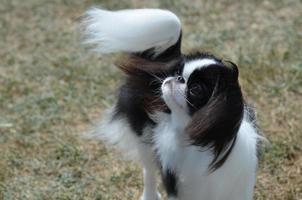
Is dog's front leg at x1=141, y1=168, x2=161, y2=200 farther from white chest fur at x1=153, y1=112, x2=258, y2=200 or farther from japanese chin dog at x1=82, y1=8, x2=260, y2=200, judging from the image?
white chest fur at x1=153, y1=112, x2=258, y2=200

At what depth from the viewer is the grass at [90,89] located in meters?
2.98

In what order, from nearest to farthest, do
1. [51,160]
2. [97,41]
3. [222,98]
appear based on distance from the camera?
1. [222,98]
2. [97,41]
3. [51,160]

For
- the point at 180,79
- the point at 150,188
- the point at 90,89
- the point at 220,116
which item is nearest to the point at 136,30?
the point at 180,79

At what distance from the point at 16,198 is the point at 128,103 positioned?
2.94ft

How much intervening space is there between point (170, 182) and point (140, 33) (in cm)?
59

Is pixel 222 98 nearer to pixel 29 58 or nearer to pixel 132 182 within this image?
pixel 132 182

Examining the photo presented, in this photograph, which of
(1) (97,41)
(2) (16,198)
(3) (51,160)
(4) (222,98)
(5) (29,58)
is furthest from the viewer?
(5) (29,58)

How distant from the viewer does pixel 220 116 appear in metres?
1.86

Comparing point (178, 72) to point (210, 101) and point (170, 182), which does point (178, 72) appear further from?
point (170, 182)

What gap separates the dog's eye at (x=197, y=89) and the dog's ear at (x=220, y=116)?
54 mm

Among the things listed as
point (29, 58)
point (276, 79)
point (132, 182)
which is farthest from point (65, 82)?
point (276, 79)

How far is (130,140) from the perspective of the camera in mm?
2531

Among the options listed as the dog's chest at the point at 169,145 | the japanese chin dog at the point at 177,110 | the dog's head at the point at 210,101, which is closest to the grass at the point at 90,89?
the japanese chin dog at the point at 177,110

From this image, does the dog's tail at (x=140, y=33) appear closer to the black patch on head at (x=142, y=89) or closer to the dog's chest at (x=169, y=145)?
the black patch on head at (x=142, y=89)
